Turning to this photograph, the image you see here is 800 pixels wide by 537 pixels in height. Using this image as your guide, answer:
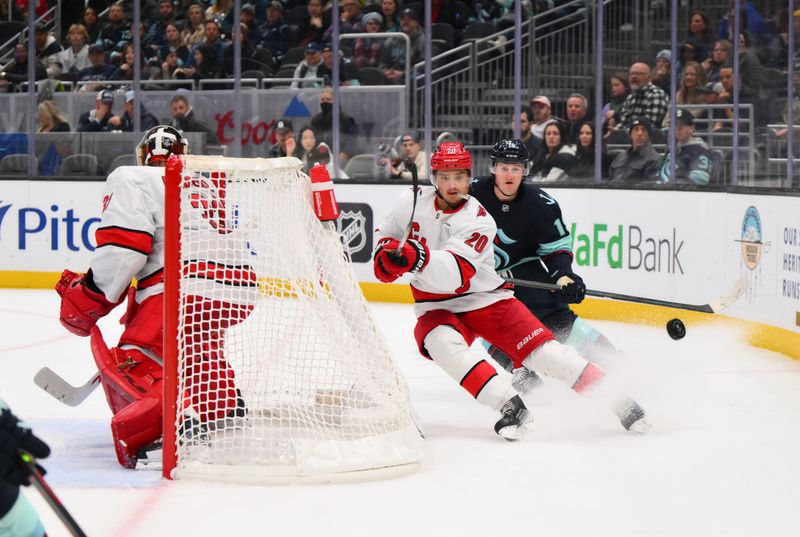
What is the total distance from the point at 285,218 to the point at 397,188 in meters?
4.56

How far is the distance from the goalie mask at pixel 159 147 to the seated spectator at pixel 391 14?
526 centimetres

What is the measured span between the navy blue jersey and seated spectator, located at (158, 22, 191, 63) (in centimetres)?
474

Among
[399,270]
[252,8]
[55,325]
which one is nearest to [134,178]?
[399,270]

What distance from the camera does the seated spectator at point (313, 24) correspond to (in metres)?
9.25

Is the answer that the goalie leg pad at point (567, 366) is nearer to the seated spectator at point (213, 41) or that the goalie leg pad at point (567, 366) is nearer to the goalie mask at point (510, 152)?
the goalie mask at point (510, 152)

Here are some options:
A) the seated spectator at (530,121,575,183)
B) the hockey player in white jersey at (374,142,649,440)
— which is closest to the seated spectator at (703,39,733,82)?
the seated spectator at (530,121,575,183)

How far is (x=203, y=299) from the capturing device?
3.62m

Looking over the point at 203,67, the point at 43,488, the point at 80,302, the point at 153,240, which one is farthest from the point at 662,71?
the point at 43,488

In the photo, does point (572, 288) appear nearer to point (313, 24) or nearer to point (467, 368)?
point (467, 368)

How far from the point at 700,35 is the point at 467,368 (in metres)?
4.11

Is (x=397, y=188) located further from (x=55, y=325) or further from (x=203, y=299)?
(x=203, y=299)

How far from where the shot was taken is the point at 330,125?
8.48 meters

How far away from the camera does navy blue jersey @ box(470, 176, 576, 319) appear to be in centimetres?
478

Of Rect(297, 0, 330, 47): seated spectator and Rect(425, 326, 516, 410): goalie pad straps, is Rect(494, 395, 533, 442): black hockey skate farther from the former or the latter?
Rect(297, 0, 330, 47): seated spectator
